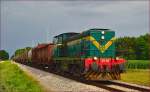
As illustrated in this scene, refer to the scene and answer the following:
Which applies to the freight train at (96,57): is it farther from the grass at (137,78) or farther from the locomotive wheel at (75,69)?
the grass at (137,78)

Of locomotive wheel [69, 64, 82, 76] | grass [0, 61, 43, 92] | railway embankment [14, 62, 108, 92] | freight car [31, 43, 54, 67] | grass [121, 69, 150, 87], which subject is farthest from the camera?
freight car [31, 43, 54, 67]

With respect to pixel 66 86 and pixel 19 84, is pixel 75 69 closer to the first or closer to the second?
pixel 66 86

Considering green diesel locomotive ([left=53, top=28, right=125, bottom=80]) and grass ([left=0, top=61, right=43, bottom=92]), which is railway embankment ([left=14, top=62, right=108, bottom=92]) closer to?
grass ([left=0, top=61, right=43, bottom=92])

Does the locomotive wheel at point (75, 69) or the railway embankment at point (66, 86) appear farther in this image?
the locomotive wheel at point (75, 69)

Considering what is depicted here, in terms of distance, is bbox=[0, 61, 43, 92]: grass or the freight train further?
the freight train

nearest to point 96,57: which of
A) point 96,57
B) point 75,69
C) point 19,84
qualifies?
point 96,57

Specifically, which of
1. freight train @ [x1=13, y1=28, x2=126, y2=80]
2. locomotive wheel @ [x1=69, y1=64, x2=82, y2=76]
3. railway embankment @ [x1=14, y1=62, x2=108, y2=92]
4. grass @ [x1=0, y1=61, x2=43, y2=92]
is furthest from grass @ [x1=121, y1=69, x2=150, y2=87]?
grass @ [x1=0, y1=61, x2=43, y2=92]

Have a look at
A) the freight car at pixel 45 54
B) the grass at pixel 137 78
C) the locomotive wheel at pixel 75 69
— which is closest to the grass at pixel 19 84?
the locomotive wheel at pixel 75 69

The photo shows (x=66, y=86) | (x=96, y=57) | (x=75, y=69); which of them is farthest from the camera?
(x=75, y=69)

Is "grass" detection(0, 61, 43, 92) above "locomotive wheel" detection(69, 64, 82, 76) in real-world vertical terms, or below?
below

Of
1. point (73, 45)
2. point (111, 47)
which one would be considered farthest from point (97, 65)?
point (73, 45)

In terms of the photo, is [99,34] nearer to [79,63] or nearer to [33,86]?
[79,63]

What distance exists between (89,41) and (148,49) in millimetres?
79386

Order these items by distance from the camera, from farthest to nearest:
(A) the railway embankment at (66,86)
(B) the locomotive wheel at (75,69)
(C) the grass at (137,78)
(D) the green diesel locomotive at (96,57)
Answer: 1. (C) the grass at (137,78)
2. (B) the locomotive wheel at (75,69)
3. (D) the green diesel locomotive at (96,57)
4. (A) the railway embankment at (66,86)
